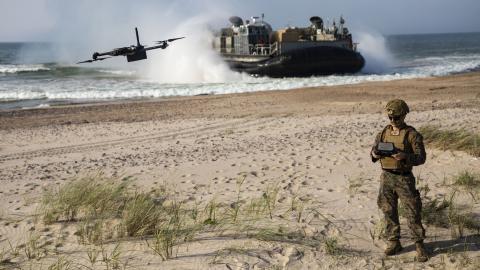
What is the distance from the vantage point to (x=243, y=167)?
5754 mm

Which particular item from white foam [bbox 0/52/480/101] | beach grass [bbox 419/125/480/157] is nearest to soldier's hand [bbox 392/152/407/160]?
beach grass [bbox 419/125/480/157]

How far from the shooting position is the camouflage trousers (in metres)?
3.02

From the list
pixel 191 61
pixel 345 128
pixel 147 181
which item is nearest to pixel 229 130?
pixel 345 128

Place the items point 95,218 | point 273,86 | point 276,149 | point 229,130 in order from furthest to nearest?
1. point 273,86
2. point 229,130
3. point 276,149
4. point 95,218

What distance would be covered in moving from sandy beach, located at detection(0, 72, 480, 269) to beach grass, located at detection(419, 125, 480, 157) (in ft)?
0.44

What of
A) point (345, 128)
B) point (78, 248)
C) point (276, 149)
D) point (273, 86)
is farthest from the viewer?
point (273, 86)

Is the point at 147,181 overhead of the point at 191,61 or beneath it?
beneath

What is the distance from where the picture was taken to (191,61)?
22875 mm

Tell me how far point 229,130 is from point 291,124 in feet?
3.63

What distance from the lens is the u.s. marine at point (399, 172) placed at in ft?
9.59

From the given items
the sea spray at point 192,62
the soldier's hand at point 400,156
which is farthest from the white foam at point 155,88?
the soldier's hand at point 400,156

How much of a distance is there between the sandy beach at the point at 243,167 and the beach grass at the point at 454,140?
0.14 m

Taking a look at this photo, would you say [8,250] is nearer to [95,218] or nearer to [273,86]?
[95,218]

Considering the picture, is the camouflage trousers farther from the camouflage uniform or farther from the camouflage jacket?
the camouflage jacket
